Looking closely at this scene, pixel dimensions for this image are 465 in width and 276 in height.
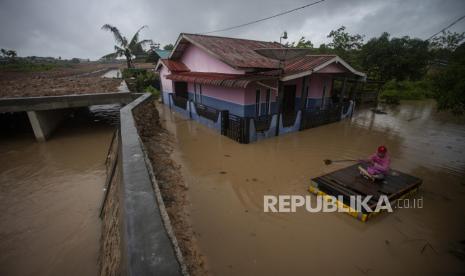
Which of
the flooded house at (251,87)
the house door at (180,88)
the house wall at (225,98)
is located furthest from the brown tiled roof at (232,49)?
the house door at (180,88)

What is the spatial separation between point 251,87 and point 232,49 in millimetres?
3043

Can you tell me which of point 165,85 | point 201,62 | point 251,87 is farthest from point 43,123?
point 251,87

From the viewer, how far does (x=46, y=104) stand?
9617mm

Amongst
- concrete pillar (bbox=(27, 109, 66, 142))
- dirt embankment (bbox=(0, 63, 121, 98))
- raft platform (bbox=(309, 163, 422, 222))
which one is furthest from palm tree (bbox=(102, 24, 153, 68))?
raft platform (bbox=(309, 163, 422, 222))

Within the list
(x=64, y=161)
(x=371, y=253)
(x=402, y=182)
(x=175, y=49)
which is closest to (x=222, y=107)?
(x=175, y=49)

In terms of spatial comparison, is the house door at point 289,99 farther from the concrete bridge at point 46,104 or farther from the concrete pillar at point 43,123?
the concrete pillar at point 43,123

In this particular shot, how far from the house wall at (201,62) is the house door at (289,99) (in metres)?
3.98

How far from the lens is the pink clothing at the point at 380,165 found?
504cm

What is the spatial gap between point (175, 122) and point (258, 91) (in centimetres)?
538

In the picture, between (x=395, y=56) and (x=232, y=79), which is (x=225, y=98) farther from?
(x=395, y=56)

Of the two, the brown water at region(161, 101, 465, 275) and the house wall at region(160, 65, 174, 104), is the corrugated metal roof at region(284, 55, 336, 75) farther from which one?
the house wall at region(160, 65, 174, 104)

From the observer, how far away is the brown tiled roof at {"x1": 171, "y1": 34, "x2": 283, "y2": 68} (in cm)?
961

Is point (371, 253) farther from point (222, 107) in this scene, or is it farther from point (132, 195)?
point (222, 107)

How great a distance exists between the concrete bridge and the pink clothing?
1095 cm
